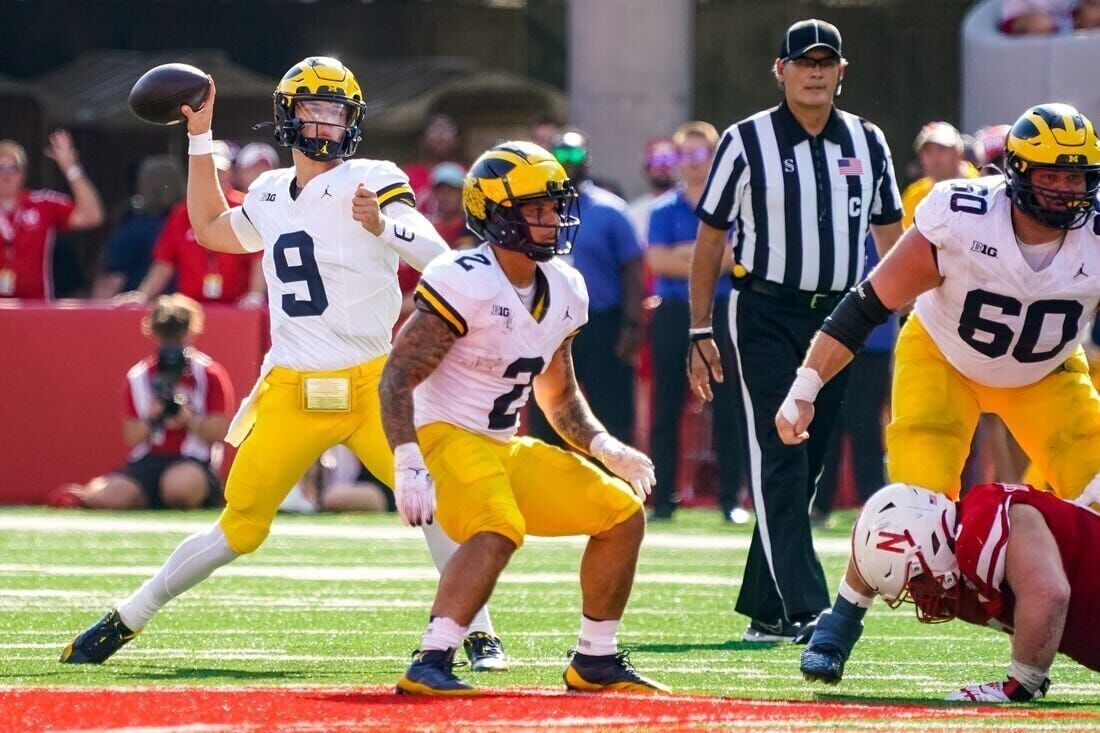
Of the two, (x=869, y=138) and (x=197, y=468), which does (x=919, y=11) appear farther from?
(x=869, y=138)

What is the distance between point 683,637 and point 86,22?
42.0 ft

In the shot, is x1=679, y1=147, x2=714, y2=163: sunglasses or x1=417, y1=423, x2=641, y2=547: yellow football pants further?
x1=679, y1=147, x2=714, y2=163: sunglasses

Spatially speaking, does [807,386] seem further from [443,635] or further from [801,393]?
[443,635]

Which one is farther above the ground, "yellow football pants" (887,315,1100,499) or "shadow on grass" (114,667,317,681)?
"yellow football pants" (887,315,1100,499)

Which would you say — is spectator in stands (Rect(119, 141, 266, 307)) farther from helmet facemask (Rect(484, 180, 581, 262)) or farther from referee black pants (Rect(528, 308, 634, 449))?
helmet facemask (Rect(484, 180, 581, 262))

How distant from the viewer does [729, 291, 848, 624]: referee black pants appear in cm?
680

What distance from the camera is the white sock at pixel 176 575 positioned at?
614 centimetres

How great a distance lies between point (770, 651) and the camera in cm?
654

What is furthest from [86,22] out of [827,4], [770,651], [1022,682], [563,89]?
[1022,682]

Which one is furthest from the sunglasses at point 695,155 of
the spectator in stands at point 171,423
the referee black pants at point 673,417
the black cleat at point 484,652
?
the black cleat at point 484,652

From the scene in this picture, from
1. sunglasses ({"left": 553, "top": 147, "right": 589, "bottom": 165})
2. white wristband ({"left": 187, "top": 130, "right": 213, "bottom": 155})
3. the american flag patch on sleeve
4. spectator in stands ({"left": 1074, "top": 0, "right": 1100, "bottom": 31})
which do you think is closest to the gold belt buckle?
white wristband ({"left": 187, "top": 130, "right": 213, "bottom": 155})

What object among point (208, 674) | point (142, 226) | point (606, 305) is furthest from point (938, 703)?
point (142, 226)

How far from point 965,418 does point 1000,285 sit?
16.4 inches

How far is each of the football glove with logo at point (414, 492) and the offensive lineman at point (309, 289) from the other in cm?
100
